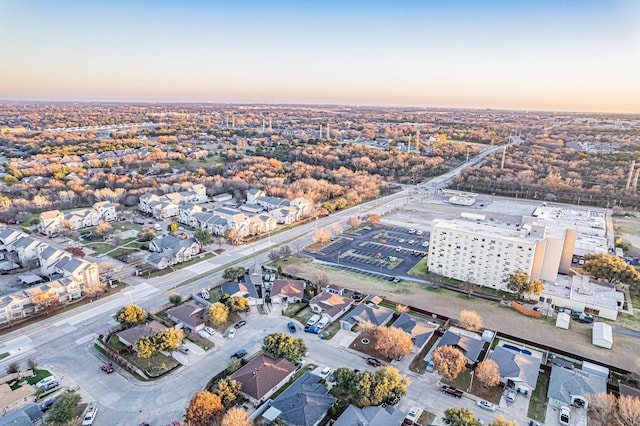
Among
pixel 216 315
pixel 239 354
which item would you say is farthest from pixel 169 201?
pixel 239 354

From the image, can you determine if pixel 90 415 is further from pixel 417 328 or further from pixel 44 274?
pixel 44 274

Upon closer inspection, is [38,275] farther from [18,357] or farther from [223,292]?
[223,292]

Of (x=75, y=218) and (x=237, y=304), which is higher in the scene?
(x=75, y=218)

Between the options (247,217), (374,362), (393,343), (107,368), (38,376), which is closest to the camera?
(38,376)

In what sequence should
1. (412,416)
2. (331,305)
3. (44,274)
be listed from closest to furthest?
(412,416)
(331,305)
(44,274)

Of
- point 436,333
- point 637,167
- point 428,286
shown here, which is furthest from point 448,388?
point 637,167

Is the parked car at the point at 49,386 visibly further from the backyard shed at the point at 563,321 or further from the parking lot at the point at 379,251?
the backyard shed at the point at 563,321

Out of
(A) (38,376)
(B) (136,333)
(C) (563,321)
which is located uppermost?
(B) (136,333)
